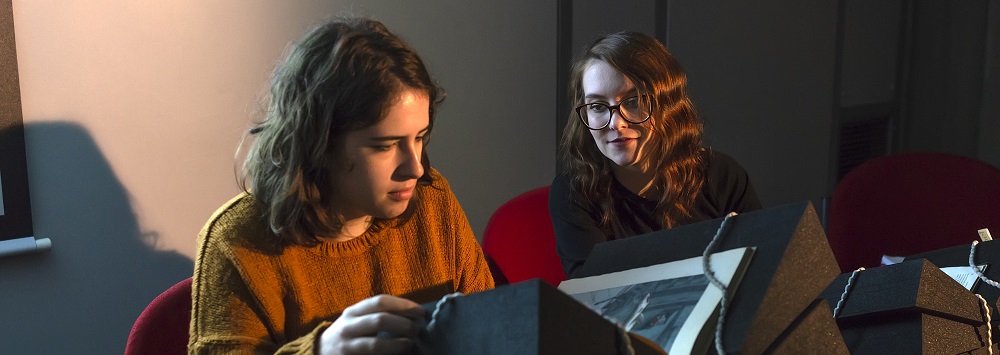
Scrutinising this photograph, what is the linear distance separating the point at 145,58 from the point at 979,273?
147 centimetres

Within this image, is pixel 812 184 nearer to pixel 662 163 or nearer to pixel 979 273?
pixel 662 163

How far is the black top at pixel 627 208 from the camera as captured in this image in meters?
1.67

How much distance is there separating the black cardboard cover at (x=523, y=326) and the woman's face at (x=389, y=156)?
300 millimetres

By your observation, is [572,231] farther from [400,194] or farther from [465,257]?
[400,194]

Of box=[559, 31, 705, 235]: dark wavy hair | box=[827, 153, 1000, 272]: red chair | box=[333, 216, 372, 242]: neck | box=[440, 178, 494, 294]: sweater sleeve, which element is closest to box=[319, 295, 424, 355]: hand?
box=[333, 216, 372, 242]: neck

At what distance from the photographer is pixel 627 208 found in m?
1.71

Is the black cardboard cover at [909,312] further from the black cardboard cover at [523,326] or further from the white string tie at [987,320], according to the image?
the black cardboard cover at [523,326]

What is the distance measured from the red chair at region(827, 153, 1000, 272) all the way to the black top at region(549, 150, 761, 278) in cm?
56

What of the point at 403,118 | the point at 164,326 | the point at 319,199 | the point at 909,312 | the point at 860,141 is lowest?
the point at 860,141

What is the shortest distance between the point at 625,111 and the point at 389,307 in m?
0.82

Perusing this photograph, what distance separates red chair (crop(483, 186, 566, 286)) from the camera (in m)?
1.87

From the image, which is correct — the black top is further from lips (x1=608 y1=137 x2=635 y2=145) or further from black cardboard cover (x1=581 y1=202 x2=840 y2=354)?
black cardboard cover (x1=581 y1=202 x2=840 y2=354)

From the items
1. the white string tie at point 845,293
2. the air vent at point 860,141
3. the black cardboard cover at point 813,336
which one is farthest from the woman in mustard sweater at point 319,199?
the air vent at point 860,141

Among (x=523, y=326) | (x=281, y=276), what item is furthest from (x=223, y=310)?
(x=523, y=326)
